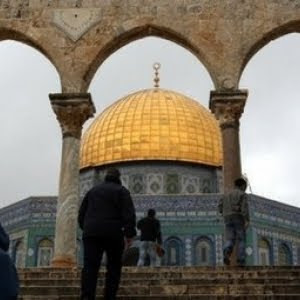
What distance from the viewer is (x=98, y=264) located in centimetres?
622

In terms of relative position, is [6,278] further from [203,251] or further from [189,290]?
[203,251]

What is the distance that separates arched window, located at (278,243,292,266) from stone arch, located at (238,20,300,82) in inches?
813

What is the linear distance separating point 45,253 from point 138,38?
64.4 ft

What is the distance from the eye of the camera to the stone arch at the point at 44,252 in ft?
105

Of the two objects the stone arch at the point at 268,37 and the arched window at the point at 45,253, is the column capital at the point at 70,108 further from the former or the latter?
the arched window at the point at 45,253

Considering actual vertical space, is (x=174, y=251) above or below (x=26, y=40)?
below

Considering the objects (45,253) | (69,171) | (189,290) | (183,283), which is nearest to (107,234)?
(189,290)

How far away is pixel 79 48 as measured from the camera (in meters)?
14.5

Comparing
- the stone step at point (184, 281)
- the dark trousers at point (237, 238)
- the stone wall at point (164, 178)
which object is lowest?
the stone step at point (184, 281)

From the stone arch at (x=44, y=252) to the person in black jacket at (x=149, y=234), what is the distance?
68.1 feet

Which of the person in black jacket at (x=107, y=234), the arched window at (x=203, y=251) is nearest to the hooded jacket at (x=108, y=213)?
the person in black jacket at (x=107, y=234)

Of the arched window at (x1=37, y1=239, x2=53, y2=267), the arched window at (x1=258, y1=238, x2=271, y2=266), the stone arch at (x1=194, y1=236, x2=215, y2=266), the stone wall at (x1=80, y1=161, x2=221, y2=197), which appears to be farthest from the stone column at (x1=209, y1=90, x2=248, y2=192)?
the stone wall at (x1=80, y1=161, x2=221, y2=197)

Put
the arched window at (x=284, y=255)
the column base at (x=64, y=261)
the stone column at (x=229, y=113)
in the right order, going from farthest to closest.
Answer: the arched window at (x=284, y=255)
the stone column at (x=229, y=113)
the column base at (x=64, y=261)

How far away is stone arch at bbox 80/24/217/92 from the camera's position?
14344mm
